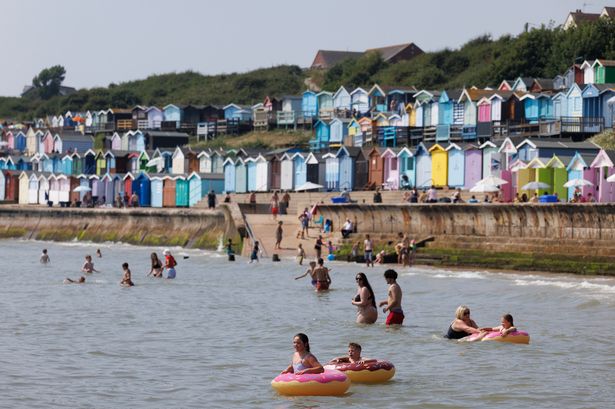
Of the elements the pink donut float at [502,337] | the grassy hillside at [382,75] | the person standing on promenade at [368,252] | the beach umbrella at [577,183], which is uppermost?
the grassy hillside at [382,75]

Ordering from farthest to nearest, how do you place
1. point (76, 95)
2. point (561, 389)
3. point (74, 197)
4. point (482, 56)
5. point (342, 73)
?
point (76, 95)
point (342, 73)
point (482, 56)
point (74, 197)
point (561, 389)

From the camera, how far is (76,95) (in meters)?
155

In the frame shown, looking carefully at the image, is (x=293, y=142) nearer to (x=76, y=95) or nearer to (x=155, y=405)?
(x=76, y=95)

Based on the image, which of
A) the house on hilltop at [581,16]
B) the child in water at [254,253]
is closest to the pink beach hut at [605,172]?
the child in water at [254,253]

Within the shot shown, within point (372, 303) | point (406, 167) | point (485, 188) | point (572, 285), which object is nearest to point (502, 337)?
point (372, 303)

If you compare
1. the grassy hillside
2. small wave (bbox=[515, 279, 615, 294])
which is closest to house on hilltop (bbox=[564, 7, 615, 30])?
the grassy hillside

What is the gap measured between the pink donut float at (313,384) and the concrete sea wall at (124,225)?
38.7m

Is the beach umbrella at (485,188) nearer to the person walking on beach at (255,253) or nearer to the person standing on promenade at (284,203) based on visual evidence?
the person walking on beach at (255,253)

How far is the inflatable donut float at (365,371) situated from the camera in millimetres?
18578

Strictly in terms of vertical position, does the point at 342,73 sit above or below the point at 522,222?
above

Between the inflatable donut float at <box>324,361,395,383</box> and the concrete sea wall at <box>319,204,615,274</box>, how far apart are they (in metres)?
19.6

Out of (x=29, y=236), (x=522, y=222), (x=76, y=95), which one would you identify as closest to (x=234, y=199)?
(x=29, y=236)

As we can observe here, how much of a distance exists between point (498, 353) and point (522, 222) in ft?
67.2

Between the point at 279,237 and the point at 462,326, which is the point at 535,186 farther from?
the point at 462,326
